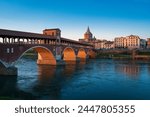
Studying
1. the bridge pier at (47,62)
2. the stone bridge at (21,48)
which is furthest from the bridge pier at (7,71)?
the bridge pier at (47,62)

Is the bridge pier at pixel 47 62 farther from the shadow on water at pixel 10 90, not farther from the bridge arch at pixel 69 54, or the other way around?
the shadow on water at pixel 10 90

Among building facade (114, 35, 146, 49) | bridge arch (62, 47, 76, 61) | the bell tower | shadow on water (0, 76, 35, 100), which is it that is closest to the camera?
shadow on water (0, 76, 35, 100)

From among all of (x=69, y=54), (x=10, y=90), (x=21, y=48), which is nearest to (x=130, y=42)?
(x=69, y=54)

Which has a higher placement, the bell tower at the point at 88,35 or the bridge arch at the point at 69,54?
the bell tower at the point at 88,35

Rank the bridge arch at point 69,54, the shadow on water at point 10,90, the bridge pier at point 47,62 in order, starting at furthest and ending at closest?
1. the bridge arch at point 69,54
2. the bridge pier at point 47,62
3. the shadow on water at point 10,90

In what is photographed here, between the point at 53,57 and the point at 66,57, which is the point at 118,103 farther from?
the point at 66,57

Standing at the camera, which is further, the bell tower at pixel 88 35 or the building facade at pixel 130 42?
the bell tower at pixel 88 35

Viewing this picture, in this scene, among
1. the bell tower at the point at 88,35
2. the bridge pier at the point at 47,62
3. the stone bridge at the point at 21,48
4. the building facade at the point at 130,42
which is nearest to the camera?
the stone bridge at the point at 21,48

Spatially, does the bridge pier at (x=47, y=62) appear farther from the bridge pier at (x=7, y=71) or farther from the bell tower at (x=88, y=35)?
the bell tower at (x=88, y=35)

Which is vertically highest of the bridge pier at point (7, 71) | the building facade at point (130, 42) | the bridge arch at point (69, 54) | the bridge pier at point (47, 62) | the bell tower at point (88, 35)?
the bell tower at point (88, 35)

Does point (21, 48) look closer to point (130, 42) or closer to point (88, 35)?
point (130, 42)

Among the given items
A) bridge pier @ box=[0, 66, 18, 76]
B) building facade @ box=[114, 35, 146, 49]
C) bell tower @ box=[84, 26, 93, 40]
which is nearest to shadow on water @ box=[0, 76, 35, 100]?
bridge pier @ box=[0, 66, 18, 76]

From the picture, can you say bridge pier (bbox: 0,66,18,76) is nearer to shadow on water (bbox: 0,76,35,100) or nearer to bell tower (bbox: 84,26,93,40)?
shadow on water (bbox: 0,76,35,100)

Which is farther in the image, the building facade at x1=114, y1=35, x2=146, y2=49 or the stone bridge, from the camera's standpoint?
the building facade at x1=114, y1=35, x2=146, y2=49
